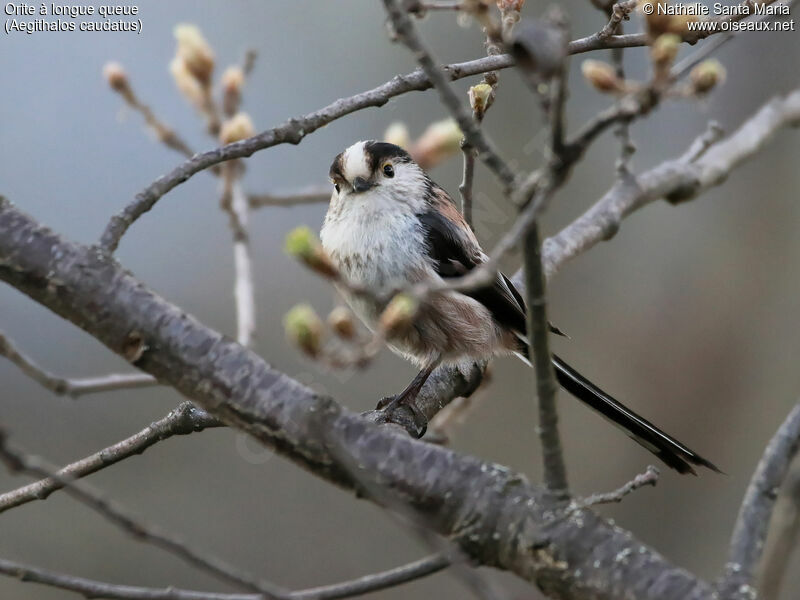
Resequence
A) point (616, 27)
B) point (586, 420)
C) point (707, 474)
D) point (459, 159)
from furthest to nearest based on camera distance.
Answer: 1. point (459, 159)
2. point (586, 420)
3. point (707, 474)
4. point (616, 27)

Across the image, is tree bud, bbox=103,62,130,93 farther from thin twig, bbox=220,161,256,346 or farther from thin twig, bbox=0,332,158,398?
thin twig, bbox=0,332,158,398

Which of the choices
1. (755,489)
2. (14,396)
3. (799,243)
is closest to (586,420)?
(799,243)

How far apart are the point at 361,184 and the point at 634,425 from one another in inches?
43.0

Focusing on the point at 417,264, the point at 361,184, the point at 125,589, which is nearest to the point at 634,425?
the point at 417,264

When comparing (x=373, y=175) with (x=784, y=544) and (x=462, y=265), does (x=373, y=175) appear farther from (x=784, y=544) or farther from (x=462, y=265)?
(x=784, y=544)

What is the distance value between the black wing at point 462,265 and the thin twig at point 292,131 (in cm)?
92

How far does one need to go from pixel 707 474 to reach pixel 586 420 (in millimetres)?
731

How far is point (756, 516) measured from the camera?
123 cm

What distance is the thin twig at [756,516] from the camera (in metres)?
1.17

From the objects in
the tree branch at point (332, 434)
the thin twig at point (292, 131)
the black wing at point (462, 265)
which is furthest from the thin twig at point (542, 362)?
the black wing at point (462, 265)

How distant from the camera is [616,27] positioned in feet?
6.55

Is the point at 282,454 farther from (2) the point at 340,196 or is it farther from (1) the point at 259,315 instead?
(1) the point at 259,315

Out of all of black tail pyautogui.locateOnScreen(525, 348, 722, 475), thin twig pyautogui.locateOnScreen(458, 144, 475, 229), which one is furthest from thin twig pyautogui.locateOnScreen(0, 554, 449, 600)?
thin twig pyautogui.locateOnScreen(458, 144, 475, 229)

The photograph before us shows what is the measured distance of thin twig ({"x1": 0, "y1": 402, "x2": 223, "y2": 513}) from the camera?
1727 mm
